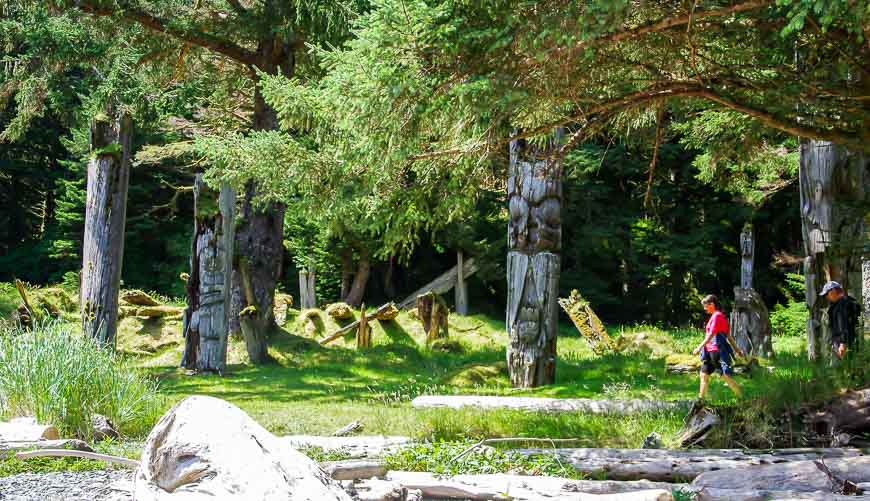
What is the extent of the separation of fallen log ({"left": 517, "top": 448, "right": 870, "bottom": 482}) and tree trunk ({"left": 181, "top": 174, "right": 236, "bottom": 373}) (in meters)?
9.86

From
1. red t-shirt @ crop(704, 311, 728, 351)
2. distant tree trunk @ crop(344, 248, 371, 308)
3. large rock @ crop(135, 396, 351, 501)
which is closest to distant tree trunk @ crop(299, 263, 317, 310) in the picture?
distant tree trunk @ crop(344, 248, 371, 308)

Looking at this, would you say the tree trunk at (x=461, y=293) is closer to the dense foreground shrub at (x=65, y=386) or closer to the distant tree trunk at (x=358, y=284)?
the distant tree trunk at (x=358, y=284)

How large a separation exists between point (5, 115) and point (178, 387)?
22673 millimetres

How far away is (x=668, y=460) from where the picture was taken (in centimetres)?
681

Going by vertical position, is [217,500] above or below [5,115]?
below

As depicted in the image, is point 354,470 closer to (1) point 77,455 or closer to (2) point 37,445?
(1) point 77,455

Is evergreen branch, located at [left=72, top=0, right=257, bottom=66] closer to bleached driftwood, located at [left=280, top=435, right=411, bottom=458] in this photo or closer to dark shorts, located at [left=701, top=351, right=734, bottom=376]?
bleached driftwood, located at [left=280, top=435, right=411, bottom=458]

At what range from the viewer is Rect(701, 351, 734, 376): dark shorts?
1103 centimetres

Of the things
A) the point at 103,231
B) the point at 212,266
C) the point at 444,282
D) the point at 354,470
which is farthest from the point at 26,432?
the point at 444,282

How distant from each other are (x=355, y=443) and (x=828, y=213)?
9.86 meters

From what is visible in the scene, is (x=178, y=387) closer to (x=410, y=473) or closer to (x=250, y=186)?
(x=250, y=186)

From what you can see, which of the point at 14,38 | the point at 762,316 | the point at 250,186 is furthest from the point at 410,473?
the point at 14,38

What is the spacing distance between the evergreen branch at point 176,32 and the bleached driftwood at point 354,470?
13346 mm

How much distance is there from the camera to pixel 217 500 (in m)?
3.61
